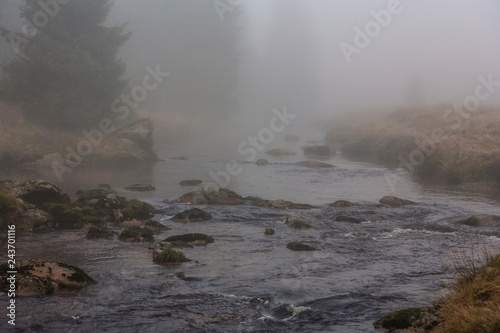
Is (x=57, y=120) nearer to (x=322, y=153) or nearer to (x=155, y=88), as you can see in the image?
(x=322, y=153)

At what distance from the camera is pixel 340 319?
424 inches

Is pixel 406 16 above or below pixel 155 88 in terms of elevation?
above

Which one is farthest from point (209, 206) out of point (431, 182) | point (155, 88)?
point (155, 88)

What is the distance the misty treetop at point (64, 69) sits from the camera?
144 feet

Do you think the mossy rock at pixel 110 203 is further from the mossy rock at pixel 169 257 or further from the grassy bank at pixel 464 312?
the grassy bank at pixel 464 312

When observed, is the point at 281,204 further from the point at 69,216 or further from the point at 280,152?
the point at 280,152

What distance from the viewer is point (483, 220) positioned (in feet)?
69.6

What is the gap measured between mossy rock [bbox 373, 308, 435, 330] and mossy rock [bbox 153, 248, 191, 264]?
7.18 meters

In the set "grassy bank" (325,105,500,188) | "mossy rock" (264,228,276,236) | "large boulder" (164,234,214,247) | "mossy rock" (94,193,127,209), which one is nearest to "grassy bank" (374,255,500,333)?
"large boulder" (164,234,214,247)

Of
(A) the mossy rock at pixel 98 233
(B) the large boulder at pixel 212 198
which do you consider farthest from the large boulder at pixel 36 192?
(B) the large boulder at pixel 212 198

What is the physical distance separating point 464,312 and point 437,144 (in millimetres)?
36708

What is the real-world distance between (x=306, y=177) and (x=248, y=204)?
38.1ft

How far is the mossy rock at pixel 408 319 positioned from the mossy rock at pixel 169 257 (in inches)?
283

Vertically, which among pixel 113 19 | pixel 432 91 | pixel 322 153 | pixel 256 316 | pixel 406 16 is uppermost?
pixel 406 16
